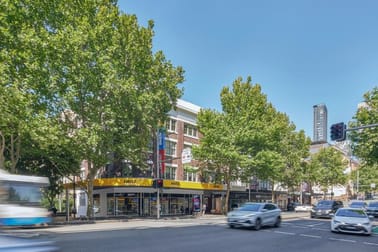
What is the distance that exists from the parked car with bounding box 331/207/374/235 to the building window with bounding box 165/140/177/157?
79.9ft

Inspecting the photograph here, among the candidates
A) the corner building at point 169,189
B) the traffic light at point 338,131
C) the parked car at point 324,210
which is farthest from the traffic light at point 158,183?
the parked car at point 324,210

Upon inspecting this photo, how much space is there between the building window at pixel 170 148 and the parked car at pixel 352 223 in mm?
24354

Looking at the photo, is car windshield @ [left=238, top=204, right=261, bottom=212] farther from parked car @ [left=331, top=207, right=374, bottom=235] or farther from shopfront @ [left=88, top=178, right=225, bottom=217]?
shopfront @ [left=88, top=178, right=225, bottom=217]

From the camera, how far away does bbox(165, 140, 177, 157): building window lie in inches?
1624

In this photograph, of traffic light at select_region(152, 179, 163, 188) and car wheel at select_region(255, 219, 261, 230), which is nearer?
car wheel at select_region(255, 219, 261, 230)

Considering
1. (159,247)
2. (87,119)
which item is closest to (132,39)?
(87,119)

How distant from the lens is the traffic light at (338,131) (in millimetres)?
16953

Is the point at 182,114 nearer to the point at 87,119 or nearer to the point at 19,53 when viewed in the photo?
the point at 87,119

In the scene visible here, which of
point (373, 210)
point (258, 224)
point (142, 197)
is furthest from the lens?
point (142, 197)

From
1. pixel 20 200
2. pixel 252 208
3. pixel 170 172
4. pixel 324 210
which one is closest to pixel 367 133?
pixel 324 210

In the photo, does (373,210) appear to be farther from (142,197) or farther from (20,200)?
(20,200)

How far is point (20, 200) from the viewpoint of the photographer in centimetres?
1561

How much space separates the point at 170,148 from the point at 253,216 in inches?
923

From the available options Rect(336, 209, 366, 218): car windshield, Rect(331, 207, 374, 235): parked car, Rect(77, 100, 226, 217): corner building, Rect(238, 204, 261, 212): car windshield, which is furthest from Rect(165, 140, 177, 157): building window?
Rect(331, 207, 374, 235): parked car
